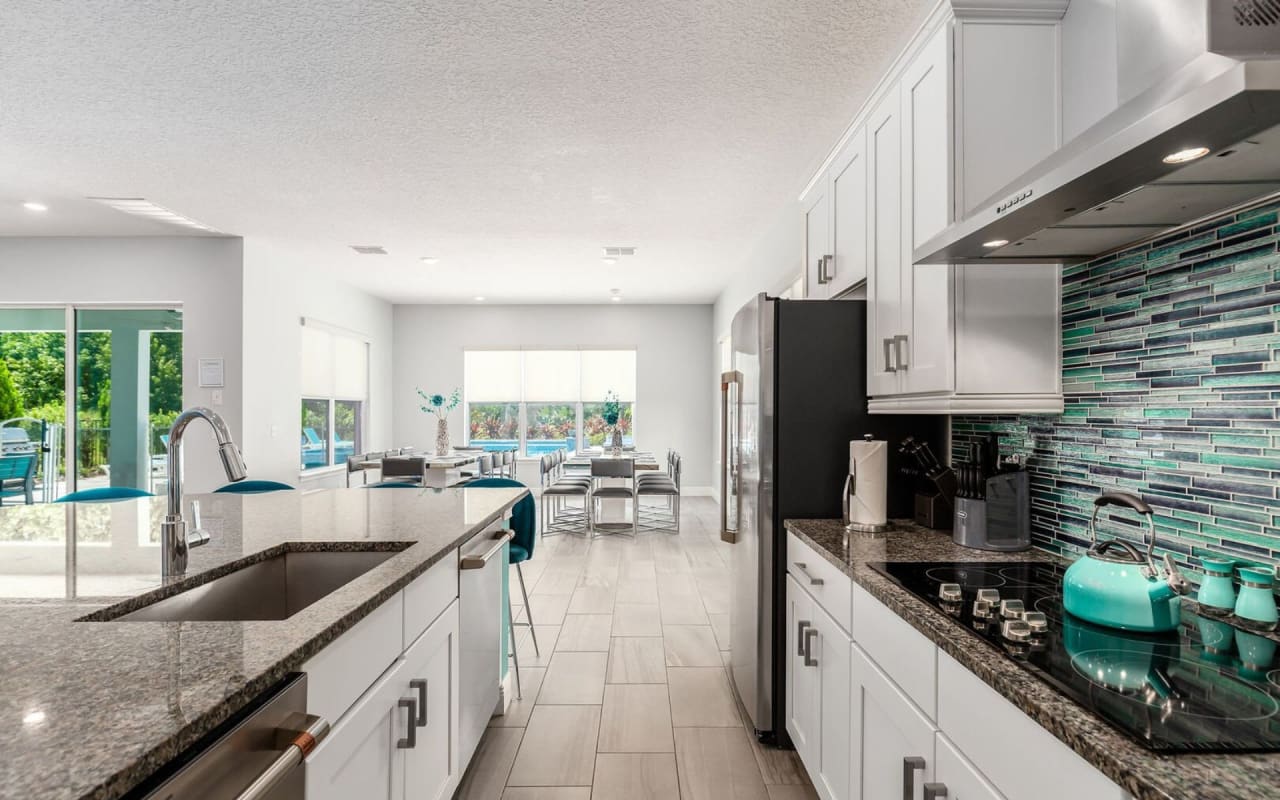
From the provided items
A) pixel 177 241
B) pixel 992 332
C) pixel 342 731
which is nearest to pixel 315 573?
pixel 342 731

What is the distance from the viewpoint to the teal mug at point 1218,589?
125 centimetres

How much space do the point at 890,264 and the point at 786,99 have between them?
1.34m

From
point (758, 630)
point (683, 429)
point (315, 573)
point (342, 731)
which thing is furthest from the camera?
point (683, 429)

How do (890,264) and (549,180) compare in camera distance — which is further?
(549,180)

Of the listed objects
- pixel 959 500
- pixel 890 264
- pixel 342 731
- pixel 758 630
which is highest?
pixel 890 264

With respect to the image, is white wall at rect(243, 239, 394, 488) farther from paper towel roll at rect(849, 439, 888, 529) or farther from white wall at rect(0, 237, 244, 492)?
paper towel roll at rect(849, 439, 888, 529)

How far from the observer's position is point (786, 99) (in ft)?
9.85

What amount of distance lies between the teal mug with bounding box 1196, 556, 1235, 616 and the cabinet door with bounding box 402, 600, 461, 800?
1.69m

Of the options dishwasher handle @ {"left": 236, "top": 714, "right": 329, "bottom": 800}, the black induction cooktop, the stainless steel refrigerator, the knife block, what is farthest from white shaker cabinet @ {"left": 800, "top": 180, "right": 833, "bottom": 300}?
dishwasher handle @ {"left": 236, "top": 714, "right": 329, "bottom": 800}

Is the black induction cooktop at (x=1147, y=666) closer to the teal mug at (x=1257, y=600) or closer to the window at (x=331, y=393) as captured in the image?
the teal mug at (x=1257, y=600)

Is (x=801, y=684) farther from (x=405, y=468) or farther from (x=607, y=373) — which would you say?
(x=607, y=373)

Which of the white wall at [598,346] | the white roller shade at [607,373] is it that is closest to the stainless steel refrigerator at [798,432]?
the white wall at [598,346]

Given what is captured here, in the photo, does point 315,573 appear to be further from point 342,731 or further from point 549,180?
point 549,180

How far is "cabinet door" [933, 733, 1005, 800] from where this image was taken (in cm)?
105
